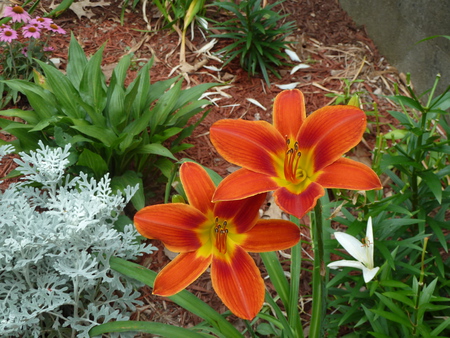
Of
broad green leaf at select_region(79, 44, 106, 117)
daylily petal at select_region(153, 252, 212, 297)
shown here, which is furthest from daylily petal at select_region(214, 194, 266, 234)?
broad green leaf at select_region(79, 44, 106, 117)

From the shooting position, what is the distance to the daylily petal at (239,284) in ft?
3.65

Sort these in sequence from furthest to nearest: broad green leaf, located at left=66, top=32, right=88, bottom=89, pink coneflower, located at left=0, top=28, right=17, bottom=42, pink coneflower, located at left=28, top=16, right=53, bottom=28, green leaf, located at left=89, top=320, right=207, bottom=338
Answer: pink coneflower, located at left=28, top=16, right=53, bottom=28 < pink coneflower, located at left=0, top=28, right=17, bottom=42 < broad green leaf, located at left=66, top=32, right=88, bottom=89 < green leaf, located at left=89, top=320, right=207, bottom=338

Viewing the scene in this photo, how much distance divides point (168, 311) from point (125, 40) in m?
2.02

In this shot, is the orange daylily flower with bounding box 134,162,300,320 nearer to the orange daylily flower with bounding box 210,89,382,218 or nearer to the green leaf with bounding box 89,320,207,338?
the orange daylily flower with bounding box 210,89,382,218

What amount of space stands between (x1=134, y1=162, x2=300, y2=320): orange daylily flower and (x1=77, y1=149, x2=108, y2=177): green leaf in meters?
1.09

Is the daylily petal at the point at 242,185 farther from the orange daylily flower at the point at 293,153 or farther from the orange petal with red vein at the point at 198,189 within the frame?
the orange petal with red vein at the point at 198,189

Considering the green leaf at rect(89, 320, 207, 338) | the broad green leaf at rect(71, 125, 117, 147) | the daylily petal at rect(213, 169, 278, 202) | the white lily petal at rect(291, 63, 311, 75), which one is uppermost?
the daylily petal at rect(213, 169, 278, 202)

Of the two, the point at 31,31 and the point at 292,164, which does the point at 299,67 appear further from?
the point at 292,164

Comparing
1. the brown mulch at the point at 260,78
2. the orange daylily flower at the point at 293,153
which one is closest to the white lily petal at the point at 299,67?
the brown mulch at the point at 260,78

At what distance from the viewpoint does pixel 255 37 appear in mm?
3156

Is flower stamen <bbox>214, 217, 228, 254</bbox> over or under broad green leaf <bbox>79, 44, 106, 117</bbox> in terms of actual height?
over

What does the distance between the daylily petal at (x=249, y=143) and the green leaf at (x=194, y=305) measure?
721 mm

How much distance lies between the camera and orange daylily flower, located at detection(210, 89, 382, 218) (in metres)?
1.08

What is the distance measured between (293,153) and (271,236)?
0.21 metres
